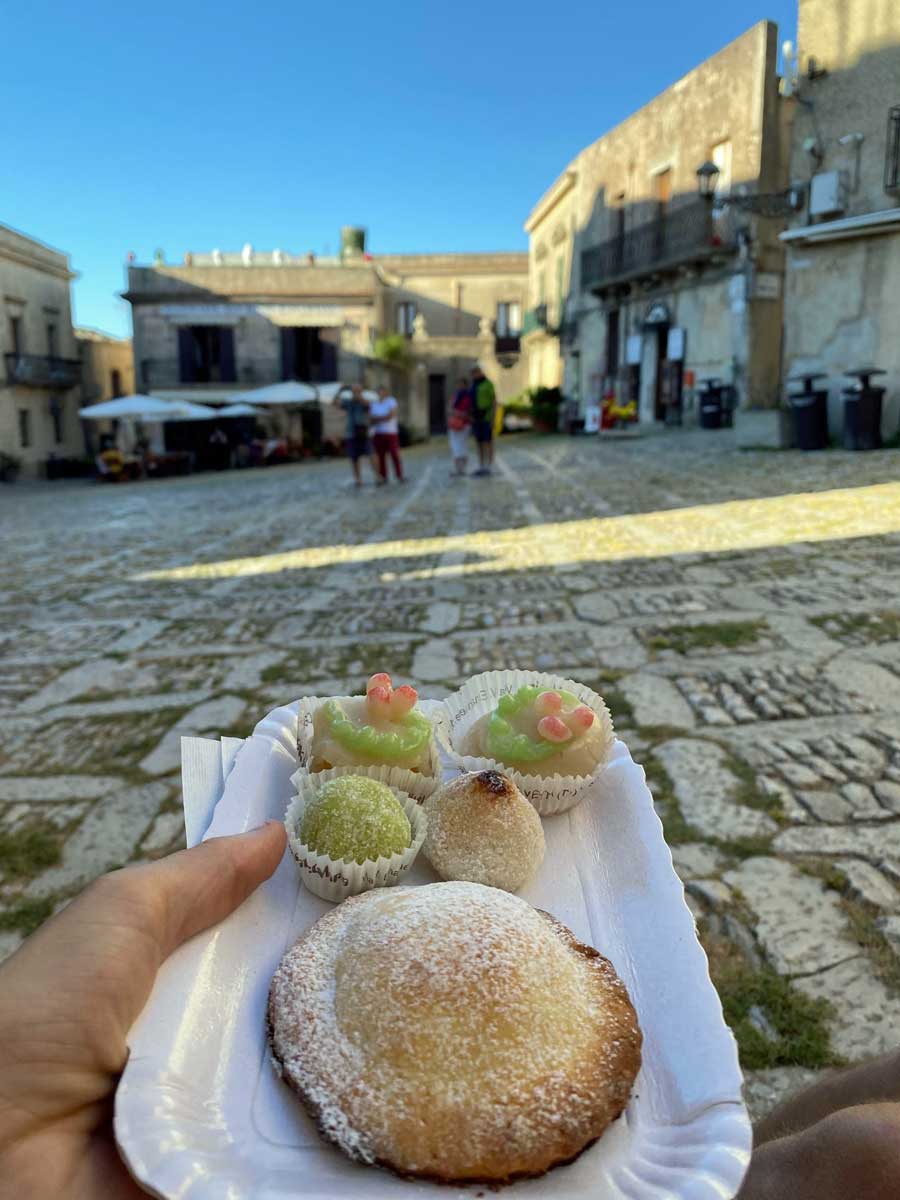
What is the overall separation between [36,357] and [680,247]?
21.7 metres

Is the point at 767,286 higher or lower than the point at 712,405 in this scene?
higher

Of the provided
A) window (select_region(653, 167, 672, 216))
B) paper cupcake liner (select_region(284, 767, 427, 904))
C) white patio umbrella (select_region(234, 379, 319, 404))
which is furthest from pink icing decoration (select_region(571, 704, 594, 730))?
white patio umbrella (select_region(234, 379, 319, 404))

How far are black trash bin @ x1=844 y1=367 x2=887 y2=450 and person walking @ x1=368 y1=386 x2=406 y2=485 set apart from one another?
Result: 7.04m

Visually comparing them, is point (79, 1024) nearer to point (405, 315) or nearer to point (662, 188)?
point (662, 188)

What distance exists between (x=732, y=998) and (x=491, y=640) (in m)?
2.64

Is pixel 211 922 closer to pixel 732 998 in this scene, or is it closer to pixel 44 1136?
pixel 44 1136

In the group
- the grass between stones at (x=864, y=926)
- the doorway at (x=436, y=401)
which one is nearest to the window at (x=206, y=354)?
the doorway at (x=436, y=401)

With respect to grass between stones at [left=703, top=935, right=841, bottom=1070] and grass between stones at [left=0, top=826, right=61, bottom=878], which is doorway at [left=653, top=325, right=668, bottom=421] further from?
grass between stones at [left=703, top=935, right=841, bottom=1070]

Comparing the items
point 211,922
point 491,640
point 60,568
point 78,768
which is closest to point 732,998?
point 211,922

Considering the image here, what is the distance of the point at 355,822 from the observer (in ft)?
3.71

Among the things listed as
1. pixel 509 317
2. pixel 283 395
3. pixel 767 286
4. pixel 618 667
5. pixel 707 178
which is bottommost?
pixel 618 667

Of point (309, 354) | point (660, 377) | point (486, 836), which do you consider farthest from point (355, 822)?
point (309, 354)

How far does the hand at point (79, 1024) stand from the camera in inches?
31.7

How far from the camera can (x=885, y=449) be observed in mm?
12688
